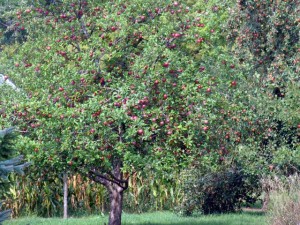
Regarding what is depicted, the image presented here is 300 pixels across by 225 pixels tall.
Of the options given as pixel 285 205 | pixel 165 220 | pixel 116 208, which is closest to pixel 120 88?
pixel 116 208

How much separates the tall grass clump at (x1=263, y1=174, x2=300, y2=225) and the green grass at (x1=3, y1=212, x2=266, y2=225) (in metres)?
2.04

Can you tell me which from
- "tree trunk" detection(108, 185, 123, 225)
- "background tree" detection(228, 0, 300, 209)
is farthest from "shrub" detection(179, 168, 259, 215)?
"tree trunk" detection(108, 185, 123, 225)

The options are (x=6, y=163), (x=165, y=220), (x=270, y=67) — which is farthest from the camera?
(x=165, y=220)

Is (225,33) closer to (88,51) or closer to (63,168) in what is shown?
(88,51)

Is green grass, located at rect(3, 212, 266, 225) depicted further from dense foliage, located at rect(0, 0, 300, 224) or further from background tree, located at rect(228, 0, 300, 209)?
dense foliage, located at rect(0, 0, 300, 224)

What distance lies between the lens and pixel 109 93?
31.0 feet

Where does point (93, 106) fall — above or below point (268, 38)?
below

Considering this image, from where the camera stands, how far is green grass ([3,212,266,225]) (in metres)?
13.0

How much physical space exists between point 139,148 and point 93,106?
1078 mm

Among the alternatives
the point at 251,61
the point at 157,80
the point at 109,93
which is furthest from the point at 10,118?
the point at 251,61

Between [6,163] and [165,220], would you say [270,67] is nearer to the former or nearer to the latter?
[165,220]

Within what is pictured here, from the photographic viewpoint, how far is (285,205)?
9.89 m

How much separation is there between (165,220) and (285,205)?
435 centimetres

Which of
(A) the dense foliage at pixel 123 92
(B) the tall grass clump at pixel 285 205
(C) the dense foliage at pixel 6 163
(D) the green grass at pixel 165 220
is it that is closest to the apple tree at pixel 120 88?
(A) the dense foliage at pixel 123 92
